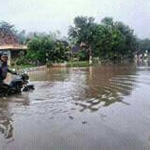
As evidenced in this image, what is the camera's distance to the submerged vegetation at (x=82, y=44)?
49.1 metres

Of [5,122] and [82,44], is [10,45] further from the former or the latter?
[5,122]

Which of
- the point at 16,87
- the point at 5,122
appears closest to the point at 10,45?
the point at 16,87

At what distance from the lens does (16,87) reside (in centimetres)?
1475

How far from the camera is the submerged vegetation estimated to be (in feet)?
161

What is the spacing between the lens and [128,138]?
7363mm

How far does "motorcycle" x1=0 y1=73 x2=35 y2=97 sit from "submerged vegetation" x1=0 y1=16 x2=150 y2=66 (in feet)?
101

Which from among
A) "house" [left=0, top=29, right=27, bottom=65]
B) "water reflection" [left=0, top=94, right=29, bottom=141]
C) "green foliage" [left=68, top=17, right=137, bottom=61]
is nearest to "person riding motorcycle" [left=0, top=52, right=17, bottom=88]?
"water reflection" [left=0, top=94, right=29, bottom=141]

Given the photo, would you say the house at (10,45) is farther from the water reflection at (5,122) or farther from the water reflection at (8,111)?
the water reflection at (5,122)

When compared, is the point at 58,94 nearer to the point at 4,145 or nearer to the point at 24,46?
the point at 4,145

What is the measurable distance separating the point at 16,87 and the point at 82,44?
51481mm

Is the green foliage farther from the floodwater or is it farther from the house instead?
the floodwater

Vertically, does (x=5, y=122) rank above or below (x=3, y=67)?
below

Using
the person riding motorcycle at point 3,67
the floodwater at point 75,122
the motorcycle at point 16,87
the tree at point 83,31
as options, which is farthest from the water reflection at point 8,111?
the tree at point 83,31

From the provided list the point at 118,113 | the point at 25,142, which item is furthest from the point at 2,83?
the point at 25,142
